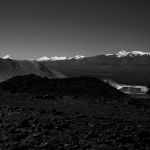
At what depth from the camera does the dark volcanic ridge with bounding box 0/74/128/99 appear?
864 inches

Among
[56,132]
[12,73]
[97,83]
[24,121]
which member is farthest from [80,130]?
[12,73]

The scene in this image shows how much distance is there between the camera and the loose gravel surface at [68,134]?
7.09 m

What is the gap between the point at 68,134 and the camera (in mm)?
7824

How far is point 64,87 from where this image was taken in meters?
23.3

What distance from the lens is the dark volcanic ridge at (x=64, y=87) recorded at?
2195 centimetres

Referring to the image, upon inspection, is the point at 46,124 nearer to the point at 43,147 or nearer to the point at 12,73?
A: the point at 43,147

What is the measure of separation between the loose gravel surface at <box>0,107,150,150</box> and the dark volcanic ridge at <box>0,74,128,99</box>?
12204 millimetres

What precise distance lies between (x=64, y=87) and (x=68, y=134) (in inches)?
611

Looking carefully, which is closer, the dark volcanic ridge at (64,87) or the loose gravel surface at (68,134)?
the loose gravel surface at (68,134)

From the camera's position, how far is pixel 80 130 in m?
8.12

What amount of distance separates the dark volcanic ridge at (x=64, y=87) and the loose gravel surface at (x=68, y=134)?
1220cm

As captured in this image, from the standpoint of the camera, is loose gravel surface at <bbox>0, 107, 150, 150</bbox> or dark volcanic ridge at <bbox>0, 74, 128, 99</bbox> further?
dark volcanic ridge at <bbox>0, 74, 128, 99</bbox>

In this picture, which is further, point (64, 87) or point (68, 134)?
point (64, 87)

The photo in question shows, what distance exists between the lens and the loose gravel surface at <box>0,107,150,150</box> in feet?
23.2
